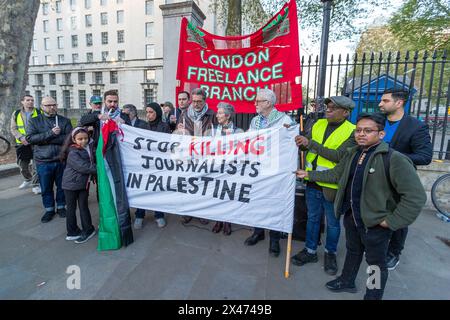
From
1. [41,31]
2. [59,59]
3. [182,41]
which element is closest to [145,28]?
[59,59]

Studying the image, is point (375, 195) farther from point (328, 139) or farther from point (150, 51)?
point (150, 51)

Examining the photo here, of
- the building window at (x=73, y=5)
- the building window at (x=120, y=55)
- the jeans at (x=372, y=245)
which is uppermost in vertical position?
the building window at (x=73, y=5)

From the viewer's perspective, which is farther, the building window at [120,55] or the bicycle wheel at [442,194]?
the building window at [120,55]

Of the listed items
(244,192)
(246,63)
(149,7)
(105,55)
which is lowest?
(244,192)

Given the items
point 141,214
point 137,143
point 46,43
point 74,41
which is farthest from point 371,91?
point 46,43

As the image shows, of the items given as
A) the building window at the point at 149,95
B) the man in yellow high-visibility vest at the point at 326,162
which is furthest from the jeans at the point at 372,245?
the building window at the point at 149,95

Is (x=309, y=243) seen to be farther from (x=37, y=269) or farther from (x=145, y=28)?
(x=145, y=28)

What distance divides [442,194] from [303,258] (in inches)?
138

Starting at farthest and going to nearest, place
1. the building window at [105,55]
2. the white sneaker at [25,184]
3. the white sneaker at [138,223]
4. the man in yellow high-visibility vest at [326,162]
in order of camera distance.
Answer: the building window at [105,55] < the white sneaker at [25,184] < the white sneaker at [138,223] < the man in yellow high-visibility vest at [326,162]

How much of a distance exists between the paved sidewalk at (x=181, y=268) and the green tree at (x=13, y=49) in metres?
5.66

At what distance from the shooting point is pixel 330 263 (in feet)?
9.20

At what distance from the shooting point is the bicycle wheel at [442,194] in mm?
4441

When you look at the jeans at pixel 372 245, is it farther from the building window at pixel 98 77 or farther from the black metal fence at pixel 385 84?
the building window at pixel 98 77
